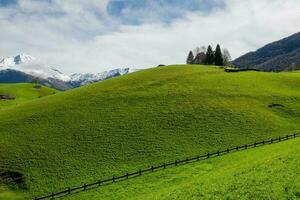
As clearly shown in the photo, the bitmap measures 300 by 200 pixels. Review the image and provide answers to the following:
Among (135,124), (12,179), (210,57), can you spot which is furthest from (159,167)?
(210,57)

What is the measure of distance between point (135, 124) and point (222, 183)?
39.8m

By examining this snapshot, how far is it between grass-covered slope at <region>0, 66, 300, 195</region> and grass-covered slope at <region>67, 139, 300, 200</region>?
5471 millimetres

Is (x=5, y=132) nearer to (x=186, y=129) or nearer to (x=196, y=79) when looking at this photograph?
(x=186, y=129)

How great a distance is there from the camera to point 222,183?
103ft

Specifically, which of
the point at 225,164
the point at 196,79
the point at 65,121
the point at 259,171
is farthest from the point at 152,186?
the point at 196,79

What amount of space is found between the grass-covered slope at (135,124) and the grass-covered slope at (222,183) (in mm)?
5471

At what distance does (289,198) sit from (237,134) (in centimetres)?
3960

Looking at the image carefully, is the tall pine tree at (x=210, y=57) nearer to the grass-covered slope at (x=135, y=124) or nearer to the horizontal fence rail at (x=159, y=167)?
the grass-covered slope at (x=135, y=124)

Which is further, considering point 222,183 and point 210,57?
point 210,57

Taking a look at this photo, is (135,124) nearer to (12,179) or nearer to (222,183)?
(12,179)

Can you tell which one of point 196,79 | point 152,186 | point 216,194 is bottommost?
point 152,186

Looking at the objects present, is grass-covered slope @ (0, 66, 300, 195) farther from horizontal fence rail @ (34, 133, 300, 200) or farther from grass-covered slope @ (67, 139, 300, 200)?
grass-covered slope @ (67, 139, 300, 200)

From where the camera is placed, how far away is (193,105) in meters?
79.0

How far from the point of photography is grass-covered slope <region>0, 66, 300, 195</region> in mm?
55719
